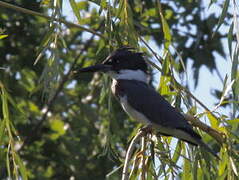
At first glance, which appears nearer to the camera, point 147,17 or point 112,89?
point 112,89

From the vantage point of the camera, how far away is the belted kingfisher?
2.76m

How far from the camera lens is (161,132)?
292 centimetres

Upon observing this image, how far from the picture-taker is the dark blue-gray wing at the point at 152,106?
9.03 ft

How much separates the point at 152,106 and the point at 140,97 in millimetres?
94

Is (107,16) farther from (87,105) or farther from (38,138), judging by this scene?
(38,138)

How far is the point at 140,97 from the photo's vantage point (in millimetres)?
3016

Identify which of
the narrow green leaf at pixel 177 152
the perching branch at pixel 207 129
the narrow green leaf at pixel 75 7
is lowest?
the narrow green leaf at pixel 177 152

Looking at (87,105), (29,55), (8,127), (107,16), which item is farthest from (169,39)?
(29,55)

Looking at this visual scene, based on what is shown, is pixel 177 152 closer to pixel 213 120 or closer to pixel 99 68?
pixel 213 120

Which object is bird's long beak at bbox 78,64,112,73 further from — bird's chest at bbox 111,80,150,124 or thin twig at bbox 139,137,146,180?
thin twig at bbox 139,137,146,180

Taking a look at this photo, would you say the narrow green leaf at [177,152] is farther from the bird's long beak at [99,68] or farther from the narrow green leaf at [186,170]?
the bird's long beak at [99,68]

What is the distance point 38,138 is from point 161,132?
1680 millimetres

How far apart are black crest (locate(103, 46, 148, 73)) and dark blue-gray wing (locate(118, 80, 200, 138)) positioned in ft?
0.27

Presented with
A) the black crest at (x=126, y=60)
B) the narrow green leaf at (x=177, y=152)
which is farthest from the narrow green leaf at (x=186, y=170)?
the black crest at (x=126, y=60)
